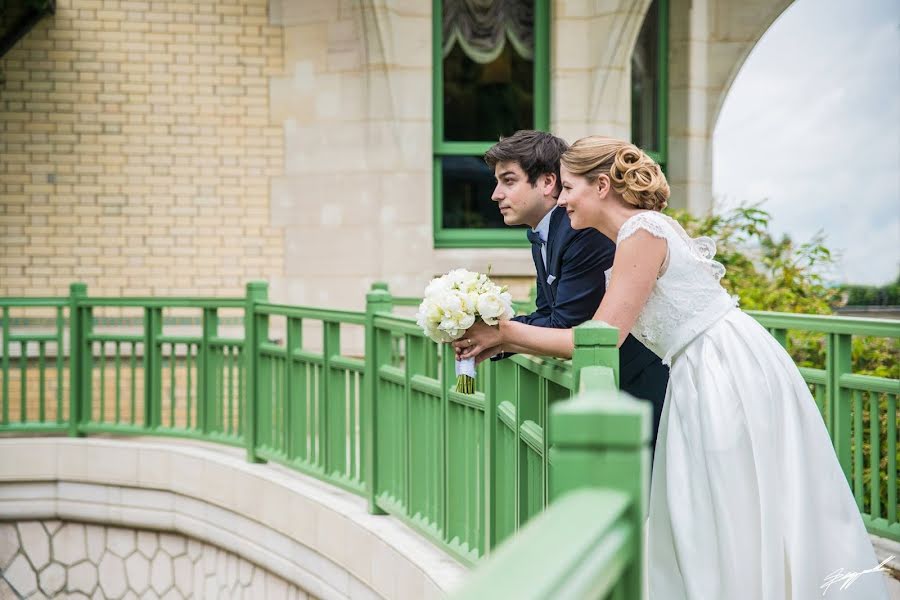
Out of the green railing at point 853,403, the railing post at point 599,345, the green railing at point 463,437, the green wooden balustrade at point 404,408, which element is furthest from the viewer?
the green railing at point 853,403

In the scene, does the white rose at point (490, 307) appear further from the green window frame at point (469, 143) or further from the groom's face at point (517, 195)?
the green window frame at point (469, 143)

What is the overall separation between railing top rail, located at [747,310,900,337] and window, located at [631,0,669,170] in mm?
6209

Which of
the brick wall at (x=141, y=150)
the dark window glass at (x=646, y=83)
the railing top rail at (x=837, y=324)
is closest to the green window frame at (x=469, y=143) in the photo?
the dark window glass at (x=646, y=83)

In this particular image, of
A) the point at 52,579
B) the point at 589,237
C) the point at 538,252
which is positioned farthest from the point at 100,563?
the point at 589,237

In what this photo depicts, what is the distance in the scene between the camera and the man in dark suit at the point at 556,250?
11.3ft

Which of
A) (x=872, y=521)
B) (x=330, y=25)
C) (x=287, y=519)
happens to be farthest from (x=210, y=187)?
(x=872, y=521)

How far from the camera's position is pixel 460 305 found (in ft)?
11.2

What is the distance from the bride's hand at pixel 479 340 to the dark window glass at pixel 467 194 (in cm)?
782

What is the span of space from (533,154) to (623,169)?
613 millimetres

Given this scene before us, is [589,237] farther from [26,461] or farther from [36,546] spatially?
[36,546]

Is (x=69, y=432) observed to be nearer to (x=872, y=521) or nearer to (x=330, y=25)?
(x=330, y=25)

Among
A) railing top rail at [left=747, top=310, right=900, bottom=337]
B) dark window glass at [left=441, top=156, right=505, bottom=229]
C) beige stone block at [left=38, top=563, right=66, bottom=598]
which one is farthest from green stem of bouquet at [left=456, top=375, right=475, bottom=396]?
dark window glass at [left=441, top=156, right=505, bottom=229]

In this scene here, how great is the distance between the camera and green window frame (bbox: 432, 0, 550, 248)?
11.0m

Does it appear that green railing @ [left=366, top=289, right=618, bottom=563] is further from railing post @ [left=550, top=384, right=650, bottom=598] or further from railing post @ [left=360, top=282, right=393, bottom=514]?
railing post @ [left=550, top=384, right=650, bottom=598]
